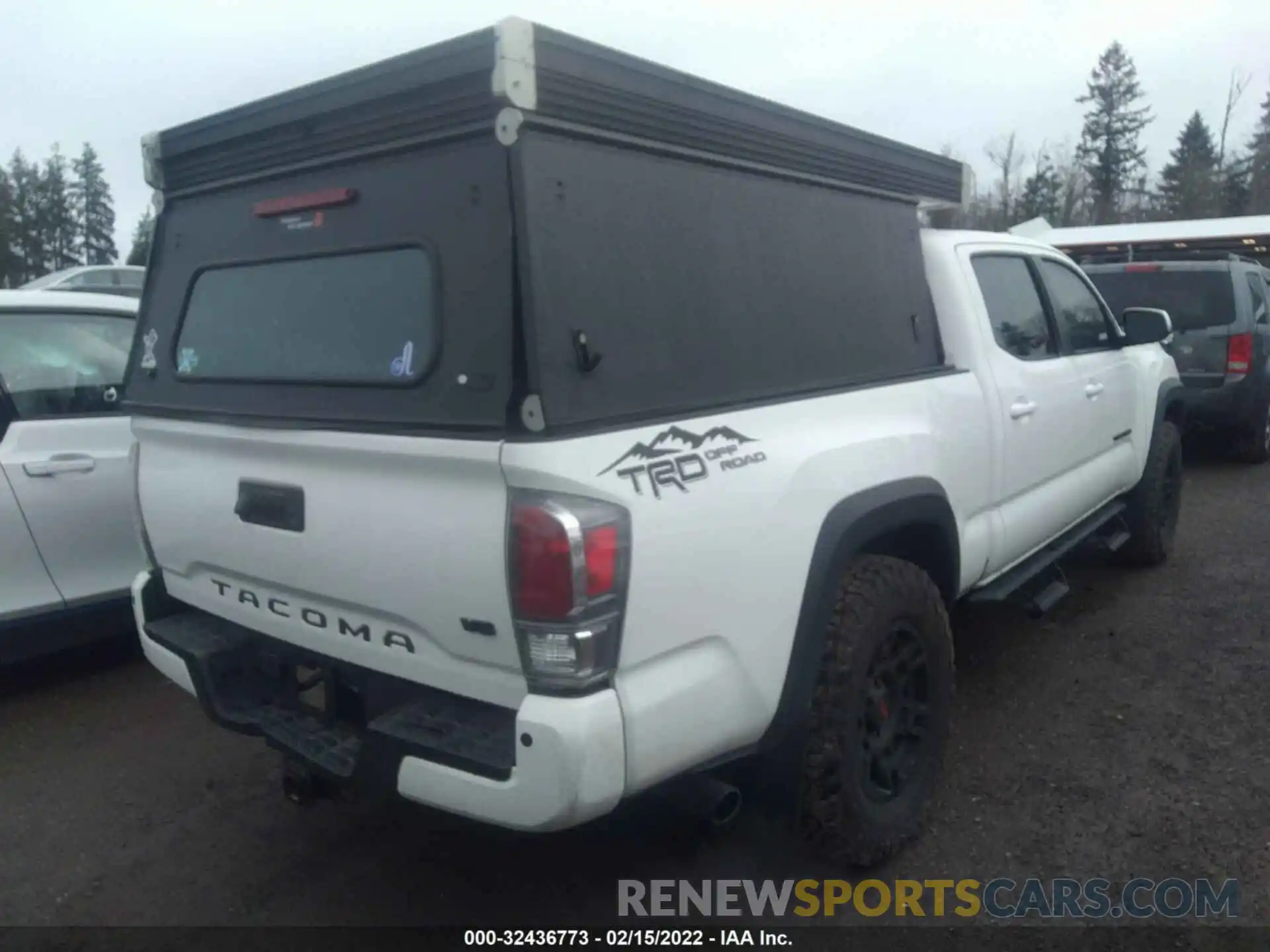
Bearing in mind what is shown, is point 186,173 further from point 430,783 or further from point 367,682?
point 430,783

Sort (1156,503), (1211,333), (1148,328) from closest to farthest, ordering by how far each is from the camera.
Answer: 1. (1148,328)
2. (1156,503)
3. (1211,333)

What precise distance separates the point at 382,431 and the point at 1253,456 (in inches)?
359

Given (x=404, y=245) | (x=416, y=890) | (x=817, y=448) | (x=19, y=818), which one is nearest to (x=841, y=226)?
(x=817, y=448)

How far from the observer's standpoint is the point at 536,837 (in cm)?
334

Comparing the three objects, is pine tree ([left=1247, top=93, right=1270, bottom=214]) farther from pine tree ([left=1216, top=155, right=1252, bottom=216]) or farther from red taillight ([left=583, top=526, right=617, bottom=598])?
red taillight ([left=583, top=526, right=617, bottom=598])

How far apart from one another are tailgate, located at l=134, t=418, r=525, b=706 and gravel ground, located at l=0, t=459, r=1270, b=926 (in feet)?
1.63

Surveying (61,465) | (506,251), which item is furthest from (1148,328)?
(61,465)

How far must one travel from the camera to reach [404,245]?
2.58 metres

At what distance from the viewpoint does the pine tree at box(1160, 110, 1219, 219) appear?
5122 cm

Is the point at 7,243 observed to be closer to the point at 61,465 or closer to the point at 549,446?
the point at 61,465

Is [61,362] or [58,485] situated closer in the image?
[58,485]

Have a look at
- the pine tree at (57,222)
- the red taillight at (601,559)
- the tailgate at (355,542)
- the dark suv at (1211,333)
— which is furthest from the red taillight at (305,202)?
the pine tree at (57,222)

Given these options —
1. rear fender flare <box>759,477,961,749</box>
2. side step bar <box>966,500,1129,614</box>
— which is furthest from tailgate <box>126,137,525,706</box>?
side step bar <box>966,500,1129,614</box>

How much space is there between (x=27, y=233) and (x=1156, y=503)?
1975 inches
